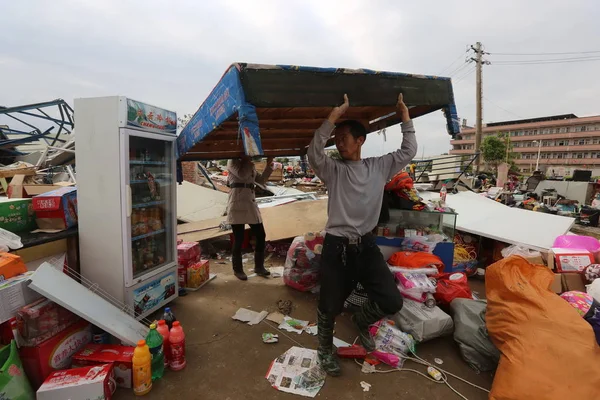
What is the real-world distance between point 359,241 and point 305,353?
1117mm

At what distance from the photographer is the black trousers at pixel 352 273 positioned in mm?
2193

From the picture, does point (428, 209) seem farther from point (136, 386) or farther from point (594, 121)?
point (594, 121)

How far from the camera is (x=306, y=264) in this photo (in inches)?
146

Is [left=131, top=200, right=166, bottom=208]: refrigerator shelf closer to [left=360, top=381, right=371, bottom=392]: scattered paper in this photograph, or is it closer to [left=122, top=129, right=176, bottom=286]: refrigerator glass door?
[left=122, top=129, right=176, bottom=286]: refrigerator glass door

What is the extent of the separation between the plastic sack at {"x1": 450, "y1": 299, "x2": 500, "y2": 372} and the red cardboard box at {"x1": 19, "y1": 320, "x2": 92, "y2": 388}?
122 inches

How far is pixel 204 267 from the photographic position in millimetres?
3939

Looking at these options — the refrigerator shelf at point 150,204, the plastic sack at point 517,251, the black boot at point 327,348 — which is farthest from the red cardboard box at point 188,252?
the plastic sack at point 517,251

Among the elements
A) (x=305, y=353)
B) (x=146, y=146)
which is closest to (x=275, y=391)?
(x=305, y=353)

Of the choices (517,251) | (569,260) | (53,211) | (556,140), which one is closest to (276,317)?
(53,211)

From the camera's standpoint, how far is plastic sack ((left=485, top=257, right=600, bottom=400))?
5.78 ft

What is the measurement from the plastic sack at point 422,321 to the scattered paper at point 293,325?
89cm

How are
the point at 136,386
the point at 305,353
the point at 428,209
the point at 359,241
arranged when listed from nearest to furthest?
1. the point at 136,386
2. the point at 359,241
3. the point at 305,353
4. the point at 428,209

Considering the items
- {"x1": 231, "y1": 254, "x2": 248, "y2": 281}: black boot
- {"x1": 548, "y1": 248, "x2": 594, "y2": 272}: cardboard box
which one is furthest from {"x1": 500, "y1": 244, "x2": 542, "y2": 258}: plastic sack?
{"x1": 231, "y1": 254, "x2": 248, "y2": 281}: black boot

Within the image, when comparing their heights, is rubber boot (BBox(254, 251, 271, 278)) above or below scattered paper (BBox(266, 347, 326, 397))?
above
